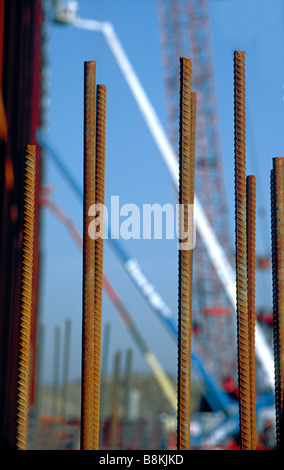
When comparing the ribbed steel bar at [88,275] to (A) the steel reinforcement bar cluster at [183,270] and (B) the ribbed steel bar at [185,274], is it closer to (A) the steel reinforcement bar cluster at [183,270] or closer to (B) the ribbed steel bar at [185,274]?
(A) the steel reinforcement bar cluster at [183,270]

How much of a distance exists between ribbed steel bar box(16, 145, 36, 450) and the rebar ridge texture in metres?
0.90

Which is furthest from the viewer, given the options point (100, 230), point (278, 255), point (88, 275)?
point (278, 255)

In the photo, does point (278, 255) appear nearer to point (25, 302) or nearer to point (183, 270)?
point (183, 270)

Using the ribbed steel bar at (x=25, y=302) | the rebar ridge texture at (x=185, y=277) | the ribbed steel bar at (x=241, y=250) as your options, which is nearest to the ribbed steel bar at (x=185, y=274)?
the rebar ridge texture at (x=185, y=277)

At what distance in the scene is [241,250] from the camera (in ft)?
15.3

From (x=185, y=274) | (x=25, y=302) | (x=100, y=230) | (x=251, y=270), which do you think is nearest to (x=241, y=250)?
(x=251, y=270)

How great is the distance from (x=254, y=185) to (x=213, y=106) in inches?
1529

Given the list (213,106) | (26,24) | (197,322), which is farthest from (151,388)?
(26,24)

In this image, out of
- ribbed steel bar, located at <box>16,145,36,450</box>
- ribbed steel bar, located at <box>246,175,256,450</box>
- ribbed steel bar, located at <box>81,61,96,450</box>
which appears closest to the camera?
ribbed steel bar, located at <box>16,145,36,450</box>

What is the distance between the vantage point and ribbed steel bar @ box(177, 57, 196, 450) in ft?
14.5

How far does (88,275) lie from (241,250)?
37.9 inches

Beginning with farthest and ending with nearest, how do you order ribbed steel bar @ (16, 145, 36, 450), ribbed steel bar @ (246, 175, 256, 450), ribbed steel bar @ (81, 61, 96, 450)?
ribbed steel bar @ (246, 175, 256, 450)
ribbed steel bar @ (81, 61, 96, 450)
ribbed steel bar @ (16, 145, 36, 450)

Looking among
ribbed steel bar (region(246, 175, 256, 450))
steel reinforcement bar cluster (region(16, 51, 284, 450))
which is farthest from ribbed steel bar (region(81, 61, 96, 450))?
ribbed steel bar (region(246, 175, 256, 450))

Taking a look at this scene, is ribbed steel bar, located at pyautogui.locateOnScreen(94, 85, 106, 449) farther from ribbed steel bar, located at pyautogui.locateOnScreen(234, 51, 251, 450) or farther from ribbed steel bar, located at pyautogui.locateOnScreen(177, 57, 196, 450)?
ribbed steel bar, located at pyautogui.locateOnScreen(234, 51, 251, 450)
